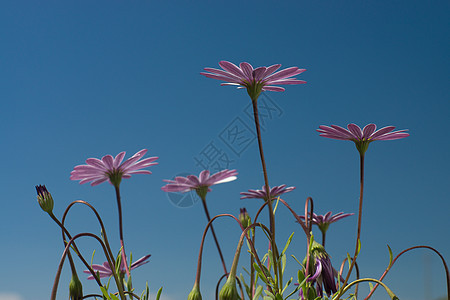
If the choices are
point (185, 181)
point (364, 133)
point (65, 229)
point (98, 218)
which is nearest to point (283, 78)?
point (364, 133)

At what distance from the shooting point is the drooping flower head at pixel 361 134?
164 centimetres

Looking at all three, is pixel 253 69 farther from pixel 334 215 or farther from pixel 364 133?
pixel 334 215

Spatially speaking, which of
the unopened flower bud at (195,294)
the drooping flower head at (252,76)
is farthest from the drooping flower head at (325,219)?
the unopened flower bud at (195,294)

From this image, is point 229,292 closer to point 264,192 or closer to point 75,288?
point 75,288

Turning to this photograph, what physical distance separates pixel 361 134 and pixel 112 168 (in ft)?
3.24

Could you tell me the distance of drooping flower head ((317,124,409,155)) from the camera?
1.64m

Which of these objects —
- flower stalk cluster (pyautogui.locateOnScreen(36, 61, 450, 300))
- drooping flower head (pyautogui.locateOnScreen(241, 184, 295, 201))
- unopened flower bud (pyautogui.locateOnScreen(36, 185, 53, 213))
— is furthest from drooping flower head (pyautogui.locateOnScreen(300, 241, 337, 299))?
unopened flower bud (pyautogui.locateOnScreen(36, 185, 53, 213))

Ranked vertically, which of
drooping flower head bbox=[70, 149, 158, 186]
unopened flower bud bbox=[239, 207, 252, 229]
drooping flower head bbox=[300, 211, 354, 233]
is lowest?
drooping flower head bbox=[300, 211, 354, 233]

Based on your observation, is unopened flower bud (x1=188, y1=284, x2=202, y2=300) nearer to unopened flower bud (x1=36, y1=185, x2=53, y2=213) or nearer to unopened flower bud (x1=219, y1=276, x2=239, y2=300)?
unopened flower bud (x1=219, y1=276, x2=239, y2=300)

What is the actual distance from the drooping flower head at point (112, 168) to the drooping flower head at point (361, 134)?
70 cm

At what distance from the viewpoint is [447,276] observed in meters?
1.49

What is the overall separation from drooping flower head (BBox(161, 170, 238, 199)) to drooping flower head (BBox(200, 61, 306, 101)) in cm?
45

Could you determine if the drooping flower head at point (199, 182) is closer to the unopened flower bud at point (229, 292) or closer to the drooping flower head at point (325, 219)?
the drooping flower head at point (325, 219)

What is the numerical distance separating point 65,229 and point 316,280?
34.9 inches
